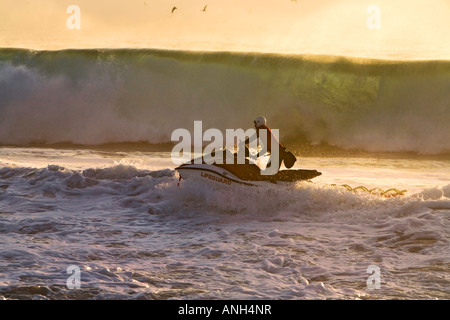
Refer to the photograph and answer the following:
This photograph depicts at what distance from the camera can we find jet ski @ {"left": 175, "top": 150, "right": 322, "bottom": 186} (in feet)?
47.7

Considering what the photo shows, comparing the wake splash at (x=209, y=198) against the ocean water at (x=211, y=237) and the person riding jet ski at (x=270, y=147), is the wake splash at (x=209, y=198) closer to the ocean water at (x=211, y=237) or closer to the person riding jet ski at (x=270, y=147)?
the ocean water at (x=211, y=237)

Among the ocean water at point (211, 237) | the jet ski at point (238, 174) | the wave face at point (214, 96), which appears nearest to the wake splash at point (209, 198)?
the ocean water at point (211, 237)

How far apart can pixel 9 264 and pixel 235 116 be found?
59.7 feet

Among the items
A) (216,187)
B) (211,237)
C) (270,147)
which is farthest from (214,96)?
(211,237)

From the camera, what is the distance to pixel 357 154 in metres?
24.0

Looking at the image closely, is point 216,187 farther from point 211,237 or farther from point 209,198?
point 211,237

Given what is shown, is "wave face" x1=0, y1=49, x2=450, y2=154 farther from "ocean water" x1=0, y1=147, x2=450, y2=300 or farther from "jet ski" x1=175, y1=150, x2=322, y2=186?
"jet ski" x1=175, y1=150, x2=322, y2=186

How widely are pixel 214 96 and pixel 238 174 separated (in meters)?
13.7

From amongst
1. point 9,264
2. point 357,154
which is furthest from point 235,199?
point 357,154

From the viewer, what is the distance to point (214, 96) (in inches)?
1104

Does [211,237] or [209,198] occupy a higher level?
[209,198]

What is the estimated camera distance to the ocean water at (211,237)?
8.98 metres

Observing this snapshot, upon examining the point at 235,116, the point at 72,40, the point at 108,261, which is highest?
the point at 72,40

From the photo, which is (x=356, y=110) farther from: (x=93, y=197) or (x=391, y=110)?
(x=93, y=197)
